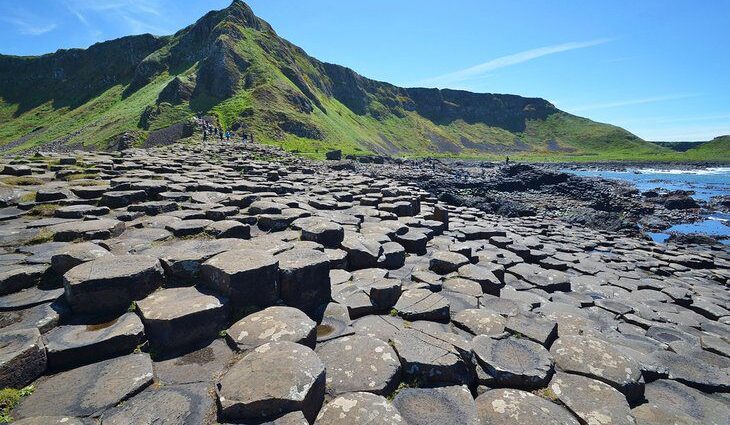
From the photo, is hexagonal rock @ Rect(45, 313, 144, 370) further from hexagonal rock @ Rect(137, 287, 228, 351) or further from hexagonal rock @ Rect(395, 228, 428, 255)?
hexagonal rock @ Rect(395, 228, 428, 255)

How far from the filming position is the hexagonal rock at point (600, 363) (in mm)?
3182

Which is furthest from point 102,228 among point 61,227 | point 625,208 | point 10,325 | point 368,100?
point 368,100

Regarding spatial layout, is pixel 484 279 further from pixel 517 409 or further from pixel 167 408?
pixel 167 408

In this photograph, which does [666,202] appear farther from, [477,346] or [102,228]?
[102,228]

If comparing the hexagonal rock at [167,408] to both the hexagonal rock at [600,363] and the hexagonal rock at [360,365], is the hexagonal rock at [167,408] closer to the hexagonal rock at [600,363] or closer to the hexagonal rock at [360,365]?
the hexagonal rock at [360,365]

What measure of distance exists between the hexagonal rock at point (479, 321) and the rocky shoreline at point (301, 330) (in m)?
0.02

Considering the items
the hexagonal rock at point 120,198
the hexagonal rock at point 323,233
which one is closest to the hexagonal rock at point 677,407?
the hexagonal rock at point 323,233

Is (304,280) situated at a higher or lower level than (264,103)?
lower

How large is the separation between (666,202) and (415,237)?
3278cm

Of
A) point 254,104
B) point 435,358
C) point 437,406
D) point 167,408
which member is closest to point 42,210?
point 167,408

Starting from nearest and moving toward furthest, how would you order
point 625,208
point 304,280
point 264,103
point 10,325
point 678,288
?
point 10,325 < point 304,280 < point 678,288 < point 625,208 < point 264,103

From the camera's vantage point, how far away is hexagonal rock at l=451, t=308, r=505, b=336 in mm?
3904

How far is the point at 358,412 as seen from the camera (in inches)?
95.1

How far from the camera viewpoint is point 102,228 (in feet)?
15.4
